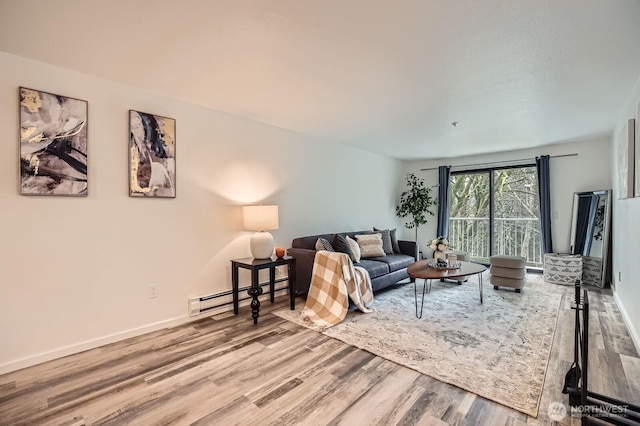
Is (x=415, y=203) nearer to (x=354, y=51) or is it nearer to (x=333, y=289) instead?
(x=333, y=289)

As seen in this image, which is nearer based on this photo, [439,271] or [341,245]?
[439,271]

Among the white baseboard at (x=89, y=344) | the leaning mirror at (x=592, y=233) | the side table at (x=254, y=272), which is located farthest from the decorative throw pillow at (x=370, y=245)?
the leaning mirror at (x=592, y=233)

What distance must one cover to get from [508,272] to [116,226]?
481 centimetres

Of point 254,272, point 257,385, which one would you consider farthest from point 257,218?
point 257,385

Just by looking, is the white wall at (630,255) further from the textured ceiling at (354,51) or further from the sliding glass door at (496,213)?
the sliding glass door at (496,213)

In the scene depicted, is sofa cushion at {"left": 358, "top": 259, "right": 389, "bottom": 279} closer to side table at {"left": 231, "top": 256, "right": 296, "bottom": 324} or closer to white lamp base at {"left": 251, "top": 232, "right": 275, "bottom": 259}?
side table at {"left": 231, "top": 256, "right": 296, "bottom": 324}

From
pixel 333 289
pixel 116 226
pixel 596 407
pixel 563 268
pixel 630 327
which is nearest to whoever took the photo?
pixel 596 407

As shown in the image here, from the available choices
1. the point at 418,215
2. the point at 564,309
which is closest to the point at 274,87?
the point at 564,309

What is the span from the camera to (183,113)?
316cm

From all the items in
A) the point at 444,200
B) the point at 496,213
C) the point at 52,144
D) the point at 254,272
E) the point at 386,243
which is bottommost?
the point at 254,272

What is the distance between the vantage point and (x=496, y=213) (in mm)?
5973

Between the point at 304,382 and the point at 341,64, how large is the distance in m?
2.36

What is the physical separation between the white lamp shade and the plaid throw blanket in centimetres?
70

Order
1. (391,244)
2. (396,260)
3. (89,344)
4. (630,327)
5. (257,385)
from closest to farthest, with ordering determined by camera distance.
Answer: (257,385) < (89,344) < (630,327) < (396,260) < (391,244)
